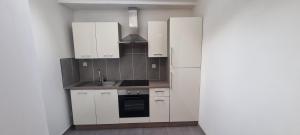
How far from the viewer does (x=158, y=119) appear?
282 cm

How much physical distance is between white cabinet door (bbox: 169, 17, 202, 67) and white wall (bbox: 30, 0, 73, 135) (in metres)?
1.97

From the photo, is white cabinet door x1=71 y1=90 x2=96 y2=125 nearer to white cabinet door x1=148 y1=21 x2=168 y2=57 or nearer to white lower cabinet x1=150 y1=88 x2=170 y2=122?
white lower cabinet x1=150 y1=88 x2=170 y2=122

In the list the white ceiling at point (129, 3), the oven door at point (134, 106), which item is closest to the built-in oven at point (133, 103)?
the oven door at point (134, 106)

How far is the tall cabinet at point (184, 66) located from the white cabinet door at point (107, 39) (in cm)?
103

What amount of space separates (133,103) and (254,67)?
2055mm

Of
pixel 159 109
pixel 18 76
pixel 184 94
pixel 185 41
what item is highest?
pixel 185 41

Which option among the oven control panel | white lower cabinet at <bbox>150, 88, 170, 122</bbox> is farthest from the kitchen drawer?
the oven control panel

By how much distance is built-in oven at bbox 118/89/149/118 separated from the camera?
9.00 feet

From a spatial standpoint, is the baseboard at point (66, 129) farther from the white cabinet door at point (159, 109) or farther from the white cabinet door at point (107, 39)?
the white cabinet door at point (159, 109)

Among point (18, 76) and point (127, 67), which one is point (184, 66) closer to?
point (127, 67)

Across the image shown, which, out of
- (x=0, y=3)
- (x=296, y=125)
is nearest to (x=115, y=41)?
(x=0, y=3)

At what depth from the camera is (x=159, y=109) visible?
2795 mm

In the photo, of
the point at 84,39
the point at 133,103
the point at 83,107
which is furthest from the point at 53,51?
the point at 133,103

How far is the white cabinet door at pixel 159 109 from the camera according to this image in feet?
9.08
